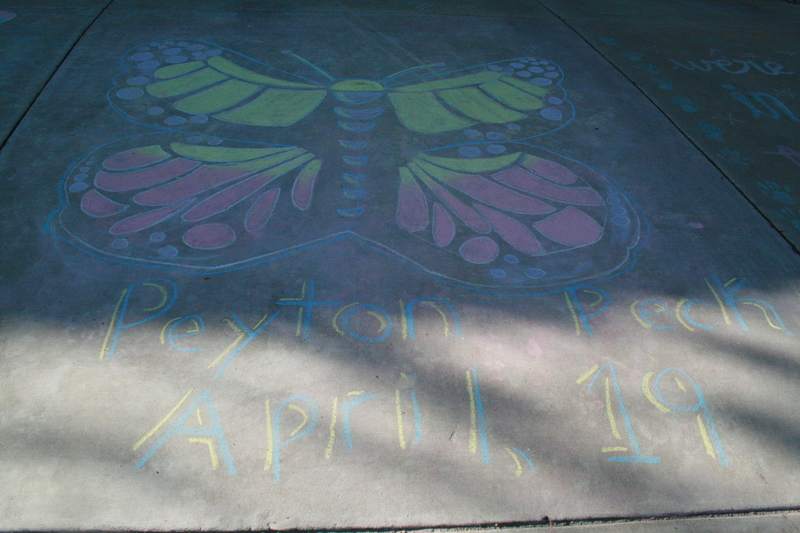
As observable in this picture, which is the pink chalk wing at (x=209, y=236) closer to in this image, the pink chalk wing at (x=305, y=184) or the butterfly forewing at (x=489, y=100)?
the pink chalk wing at (x=305, y=184)

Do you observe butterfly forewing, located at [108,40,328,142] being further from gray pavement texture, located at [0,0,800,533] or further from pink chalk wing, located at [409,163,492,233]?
pink chalk wing, located at [409,163,492,233]

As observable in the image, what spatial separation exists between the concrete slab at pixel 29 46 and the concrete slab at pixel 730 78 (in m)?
4.63

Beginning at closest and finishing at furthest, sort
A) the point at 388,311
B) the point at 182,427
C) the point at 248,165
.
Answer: the point at 182,427 < the point at 388,311 < the point at 248,165

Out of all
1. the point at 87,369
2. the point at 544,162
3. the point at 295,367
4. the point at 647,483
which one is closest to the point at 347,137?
the point at 544,162

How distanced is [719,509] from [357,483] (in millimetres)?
1230

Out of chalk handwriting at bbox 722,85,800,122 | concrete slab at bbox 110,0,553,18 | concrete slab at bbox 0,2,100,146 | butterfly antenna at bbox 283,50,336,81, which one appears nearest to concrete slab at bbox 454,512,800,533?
chalk handwriting at bbox 722,85,800,122

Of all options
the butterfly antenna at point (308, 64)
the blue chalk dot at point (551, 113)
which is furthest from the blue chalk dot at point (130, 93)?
the blue chalk dot at point (551, 113)

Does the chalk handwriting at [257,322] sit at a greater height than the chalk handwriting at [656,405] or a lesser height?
lesser

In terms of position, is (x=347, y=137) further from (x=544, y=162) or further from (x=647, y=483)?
(x=647, y=483)

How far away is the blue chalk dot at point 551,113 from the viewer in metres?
3.98

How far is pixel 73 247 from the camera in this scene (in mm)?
2701

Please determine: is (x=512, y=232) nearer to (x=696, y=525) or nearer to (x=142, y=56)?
(x=696, y=525)

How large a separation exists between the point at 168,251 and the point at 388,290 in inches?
44.3

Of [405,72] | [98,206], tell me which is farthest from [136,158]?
[405,72]
